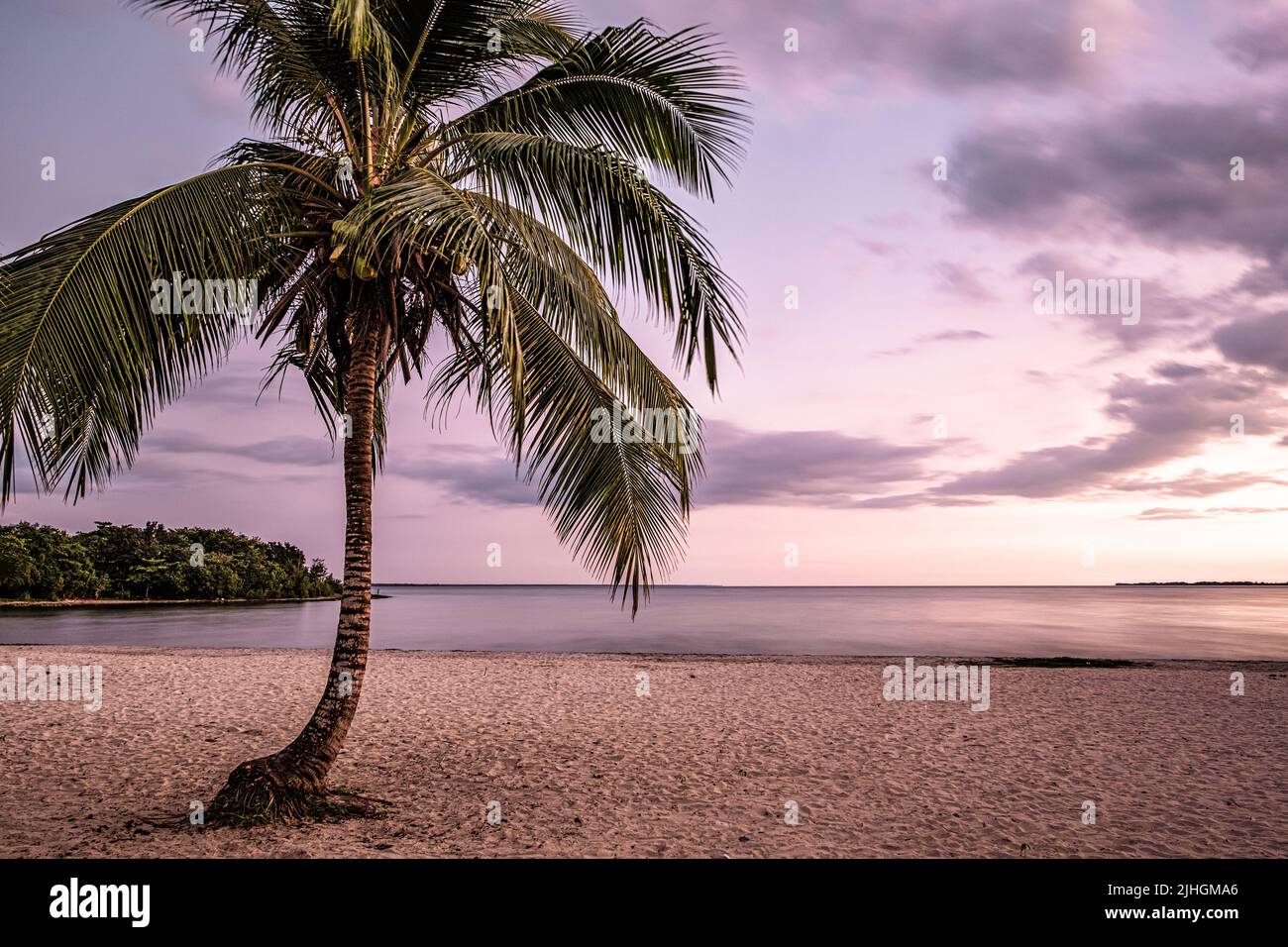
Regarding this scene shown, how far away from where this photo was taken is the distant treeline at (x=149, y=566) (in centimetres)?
7012

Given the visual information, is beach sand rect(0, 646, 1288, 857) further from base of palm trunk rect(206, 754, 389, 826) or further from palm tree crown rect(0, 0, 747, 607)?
palm tree crown rect(0, 0, 747, 607)

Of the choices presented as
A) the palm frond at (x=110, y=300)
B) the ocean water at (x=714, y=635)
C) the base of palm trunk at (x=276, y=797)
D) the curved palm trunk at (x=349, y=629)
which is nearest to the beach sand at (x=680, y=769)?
the base of palm trunk at (x=276, y=797)

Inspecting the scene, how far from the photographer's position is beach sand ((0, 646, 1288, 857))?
6.21 m

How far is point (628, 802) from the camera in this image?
7.34m

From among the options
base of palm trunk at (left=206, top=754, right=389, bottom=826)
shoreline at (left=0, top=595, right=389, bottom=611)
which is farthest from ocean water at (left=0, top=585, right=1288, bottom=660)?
base of palm trunk at (left=206, top=754, right=389, bottom=826)

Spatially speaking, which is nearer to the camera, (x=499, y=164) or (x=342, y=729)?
(x=499, y=164)

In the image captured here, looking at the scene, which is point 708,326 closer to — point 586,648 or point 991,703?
point 991,703

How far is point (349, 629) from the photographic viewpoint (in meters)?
6.74

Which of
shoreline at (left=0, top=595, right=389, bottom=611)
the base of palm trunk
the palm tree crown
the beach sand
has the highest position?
the palm tree crown

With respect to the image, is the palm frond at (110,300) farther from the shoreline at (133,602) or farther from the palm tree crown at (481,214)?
the shoreline at (133,602)

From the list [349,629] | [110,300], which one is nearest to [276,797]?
[349,629]

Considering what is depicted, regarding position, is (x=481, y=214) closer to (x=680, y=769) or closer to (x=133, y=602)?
(x=680, y=769)
